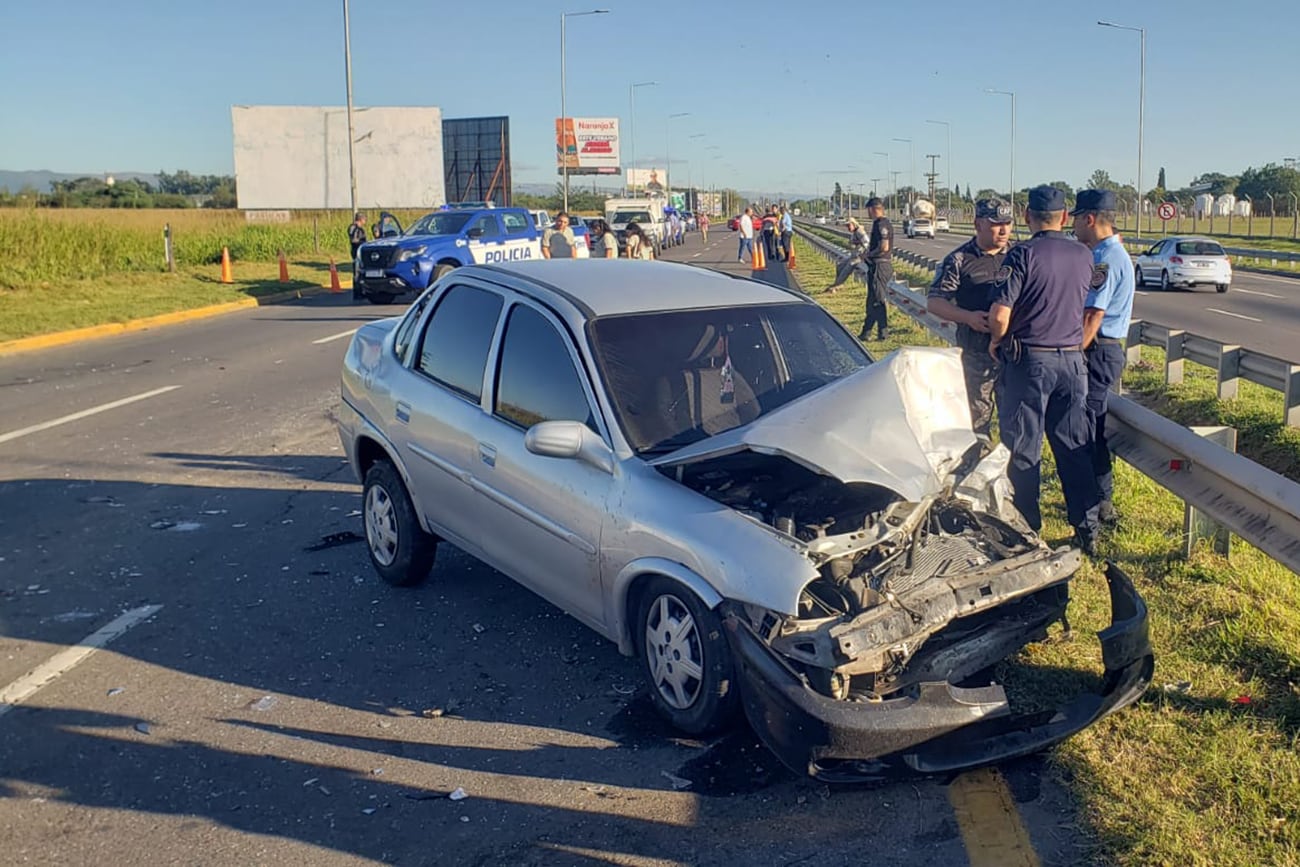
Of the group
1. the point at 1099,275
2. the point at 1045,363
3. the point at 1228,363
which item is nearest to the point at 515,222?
the point at 1228,363

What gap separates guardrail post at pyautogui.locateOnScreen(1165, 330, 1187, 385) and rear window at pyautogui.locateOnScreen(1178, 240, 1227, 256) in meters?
18.6

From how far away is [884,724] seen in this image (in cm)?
375

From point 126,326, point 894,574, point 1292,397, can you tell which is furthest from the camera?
point 126,326

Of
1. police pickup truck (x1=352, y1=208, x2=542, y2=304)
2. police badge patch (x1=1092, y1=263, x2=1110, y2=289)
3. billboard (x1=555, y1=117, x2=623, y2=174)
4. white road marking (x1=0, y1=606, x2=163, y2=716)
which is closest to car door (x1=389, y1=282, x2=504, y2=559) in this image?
white road marking (x1=0, y1=606, x2=163, y2=716)

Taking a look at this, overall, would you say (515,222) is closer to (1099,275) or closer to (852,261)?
(852,261)

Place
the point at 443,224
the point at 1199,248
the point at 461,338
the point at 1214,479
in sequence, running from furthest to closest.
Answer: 1. the point at 1199,248
2. the point at 443,224
3. the point at 461,338
4. the point at 1214,479

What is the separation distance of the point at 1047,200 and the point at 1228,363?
445cm

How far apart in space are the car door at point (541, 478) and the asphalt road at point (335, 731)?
0.43m

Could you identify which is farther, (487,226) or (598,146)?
(598,146)

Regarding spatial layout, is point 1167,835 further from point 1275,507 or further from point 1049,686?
point 1275,507

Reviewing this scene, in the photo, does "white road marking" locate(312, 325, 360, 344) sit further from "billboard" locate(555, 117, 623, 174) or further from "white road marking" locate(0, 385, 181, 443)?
"billboard" locate(555, 117, 623, 174)

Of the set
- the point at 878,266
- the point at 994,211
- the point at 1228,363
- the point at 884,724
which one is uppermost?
the point at 994,211

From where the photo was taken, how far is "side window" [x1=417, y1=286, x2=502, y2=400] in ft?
18.9

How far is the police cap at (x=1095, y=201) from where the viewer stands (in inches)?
279
